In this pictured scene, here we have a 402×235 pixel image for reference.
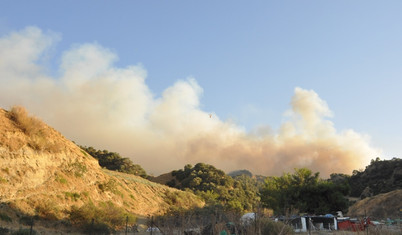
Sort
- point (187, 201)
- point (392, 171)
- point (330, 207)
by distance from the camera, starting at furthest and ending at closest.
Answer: point (392, 171) < point (187, 201) < point (330, 207)

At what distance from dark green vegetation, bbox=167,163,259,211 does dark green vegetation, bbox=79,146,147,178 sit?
12.9 metres

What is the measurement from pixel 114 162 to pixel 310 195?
2376 inches

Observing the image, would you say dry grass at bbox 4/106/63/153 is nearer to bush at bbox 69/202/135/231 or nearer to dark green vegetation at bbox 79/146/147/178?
bush at bbox 69/202/135/231

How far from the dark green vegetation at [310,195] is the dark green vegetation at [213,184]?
27.7m

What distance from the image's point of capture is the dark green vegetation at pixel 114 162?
100 meters

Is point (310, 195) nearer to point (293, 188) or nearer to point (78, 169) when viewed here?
point (293, 188)

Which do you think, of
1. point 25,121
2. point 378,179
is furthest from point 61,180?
point 378,179

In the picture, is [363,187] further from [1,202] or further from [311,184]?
[1,202]

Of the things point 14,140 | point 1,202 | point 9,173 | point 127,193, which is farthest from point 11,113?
point 127,193

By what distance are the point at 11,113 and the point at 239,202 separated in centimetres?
7086

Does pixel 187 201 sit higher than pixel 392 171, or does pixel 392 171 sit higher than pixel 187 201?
pixel 392 171

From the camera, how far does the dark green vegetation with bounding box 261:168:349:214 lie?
196ft

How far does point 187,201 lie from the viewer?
234 ft

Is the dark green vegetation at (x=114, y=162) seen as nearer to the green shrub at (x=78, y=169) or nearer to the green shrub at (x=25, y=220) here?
the green shrub at (x=78, y=169)
